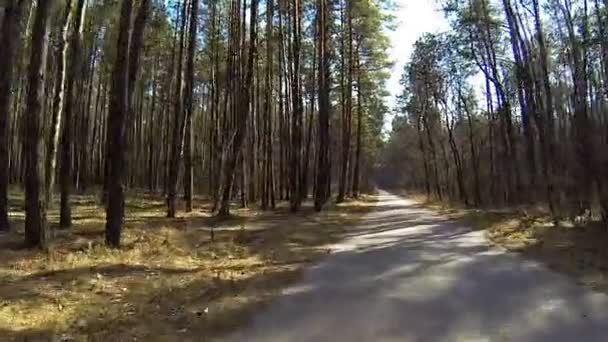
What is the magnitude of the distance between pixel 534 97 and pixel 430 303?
20.3 m

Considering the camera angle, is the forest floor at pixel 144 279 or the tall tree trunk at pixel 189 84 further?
the tall tree trunk at pixel 189 84

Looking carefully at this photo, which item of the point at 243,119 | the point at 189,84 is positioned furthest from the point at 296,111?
the point at 189,84

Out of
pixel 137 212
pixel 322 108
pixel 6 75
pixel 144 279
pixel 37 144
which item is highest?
pixel 322 108

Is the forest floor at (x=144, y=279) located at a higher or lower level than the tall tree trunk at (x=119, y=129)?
lower

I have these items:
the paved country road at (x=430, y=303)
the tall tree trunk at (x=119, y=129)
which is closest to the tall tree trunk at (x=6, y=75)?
the tall tree trunk at (x=119, y=129)

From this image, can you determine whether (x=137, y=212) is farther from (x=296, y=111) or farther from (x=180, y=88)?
(x=296, y=111)

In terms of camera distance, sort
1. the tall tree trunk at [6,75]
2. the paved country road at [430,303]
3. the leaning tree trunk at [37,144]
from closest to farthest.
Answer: the paved country road at [430,303], the leaning tree trunk at [37,144], the tall tree trunk at [6,75]

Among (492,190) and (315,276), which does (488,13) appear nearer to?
(492,190)

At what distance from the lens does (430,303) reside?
25.9 feet

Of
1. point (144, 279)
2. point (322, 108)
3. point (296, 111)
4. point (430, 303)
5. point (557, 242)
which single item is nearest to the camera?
point (430, 303)

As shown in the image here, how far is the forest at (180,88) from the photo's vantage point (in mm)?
12289

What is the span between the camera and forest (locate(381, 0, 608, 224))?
20297 millimetres

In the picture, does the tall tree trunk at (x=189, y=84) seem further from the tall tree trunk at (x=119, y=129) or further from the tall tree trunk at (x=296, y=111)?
the tall tree trunk at (x=119, y=129)

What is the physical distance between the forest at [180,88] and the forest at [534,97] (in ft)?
13.5
